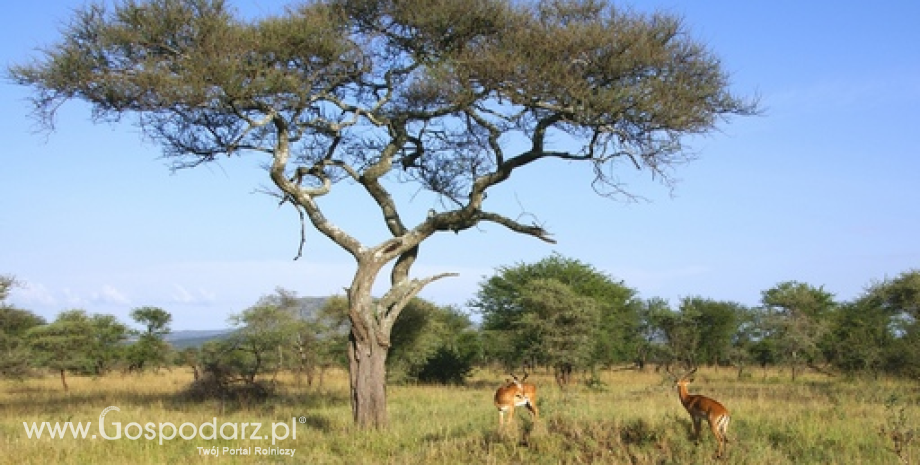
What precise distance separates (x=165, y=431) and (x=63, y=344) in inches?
773

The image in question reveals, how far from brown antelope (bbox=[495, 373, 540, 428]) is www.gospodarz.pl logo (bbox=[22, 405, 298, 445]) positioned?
111 inches

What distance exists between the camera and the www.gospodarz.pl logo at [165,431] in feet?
38.1

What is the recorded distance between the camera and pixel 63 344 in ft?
96.9

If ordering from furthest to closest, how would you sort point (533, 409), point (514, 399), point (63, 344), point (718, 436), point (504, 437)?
1. point (63, 344)
2. point (533, 409)
3. point (514, 399)
4. point (504, 437)
5. point (718, 436)

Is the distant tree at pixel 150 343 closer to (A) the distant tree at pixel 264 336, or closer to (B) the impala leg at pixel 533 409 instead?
(A) the distant tree at pixel 264 336

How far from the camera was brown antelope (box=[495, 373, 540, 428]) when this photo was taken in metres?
11.5

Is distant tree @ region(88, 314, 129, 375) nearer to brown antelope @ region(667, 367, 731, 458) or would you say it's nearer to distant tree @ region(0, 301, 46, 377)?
distant tree @ region(0, 301, 46, 377)

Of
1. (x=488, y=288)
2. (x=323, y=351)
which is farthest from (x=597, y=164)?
(x=488, y=288)

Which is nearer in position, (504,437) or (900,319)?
(504,437)

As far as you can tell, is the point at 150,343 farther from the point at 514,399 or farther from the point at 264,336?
the point at 514,399

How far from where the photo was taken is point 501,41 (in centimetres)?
1338

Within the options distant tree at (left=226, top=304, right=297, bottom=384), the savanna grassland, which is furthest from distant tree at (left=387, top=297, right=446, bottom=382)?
the savanna grassland

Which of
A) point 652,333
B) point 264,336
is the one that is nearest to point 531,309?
point 264,336

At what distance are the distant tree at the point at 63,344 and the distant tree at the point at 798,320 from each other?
87.0ft
